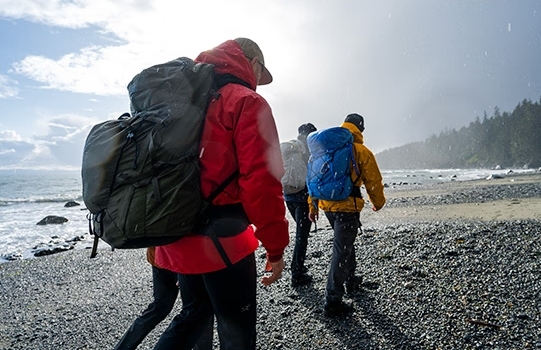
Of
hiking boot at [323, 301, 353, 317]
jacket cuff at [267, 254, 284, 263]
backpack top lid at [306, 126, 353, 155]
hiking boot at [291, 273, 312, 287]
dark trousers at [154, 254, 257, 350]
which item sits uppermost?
backpack top lid at [306, 126, 353, 155]

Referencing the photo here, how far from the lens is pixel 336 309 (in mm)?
4895

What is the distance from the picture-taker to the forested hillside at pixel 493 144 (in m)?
85.6

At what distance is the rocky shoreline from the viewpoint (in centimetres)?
416

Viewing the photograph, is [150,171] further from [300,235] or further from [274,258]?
[300,235]

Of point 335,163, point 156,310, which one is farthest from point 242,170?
point 335,163

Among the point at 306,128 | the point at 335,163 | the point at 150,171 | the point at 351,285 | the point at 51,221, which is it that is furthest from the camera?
the point at 51,221

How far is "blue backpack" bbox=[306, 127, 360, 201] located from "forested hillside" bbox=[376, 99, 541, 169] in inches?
3803

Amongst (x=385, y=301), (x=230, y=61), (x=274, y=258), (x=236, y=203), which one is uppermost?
(x=230, y=61)

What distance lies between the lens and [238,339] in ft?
7.86

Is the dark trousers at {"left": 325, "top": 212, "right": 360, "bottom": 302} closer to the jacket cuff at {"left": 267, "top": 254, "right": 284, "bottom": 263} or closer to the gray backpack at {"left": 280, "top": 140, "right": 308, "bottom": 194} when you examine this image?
the gray backpack at {"left": 280, "top": 140, "right": 308, "bottom": 194}

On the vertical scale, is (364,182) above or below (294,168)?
below

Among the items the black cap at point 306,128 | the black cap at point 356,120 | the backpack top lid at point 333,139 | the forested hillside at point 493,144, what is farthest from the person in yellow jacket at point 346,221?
the forested hillside at point 493,144

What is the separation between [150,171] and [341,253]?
134 inches

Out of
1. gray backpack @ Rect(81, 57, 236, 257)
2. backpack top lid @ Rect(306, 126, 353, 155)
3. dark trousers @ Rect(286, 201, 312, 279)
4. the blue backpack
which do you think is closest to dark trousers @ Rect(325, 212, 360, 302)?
the blue backpack
